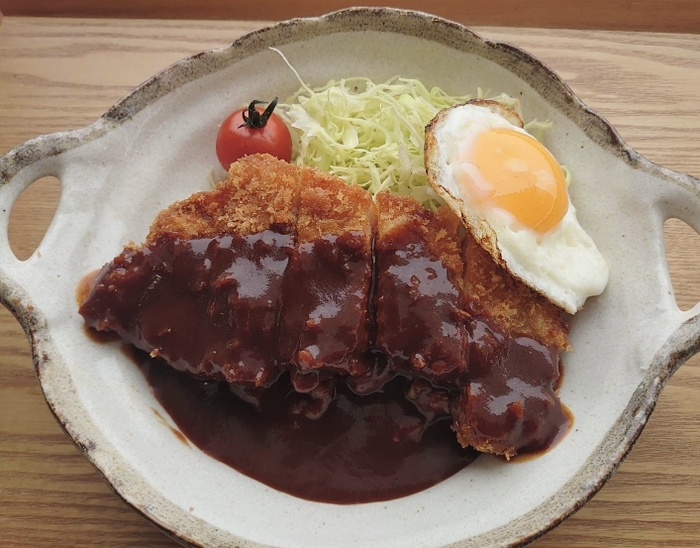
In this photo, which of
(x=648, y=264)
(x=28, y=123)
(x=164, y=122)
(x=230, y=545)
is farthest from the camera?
(x=28, y=123)

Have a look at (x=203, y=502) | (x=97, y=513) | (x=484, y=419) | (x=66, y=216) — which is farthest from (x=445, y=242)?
(x=97, y=513)

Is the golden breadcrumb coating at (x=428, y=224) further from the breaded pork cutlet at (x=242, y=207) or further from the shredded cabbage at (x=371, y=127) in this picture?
the breaded pork cutlet at (x=242, y=207)

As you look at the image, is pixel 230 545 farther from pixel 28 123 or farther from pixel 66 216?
pixel 28 123

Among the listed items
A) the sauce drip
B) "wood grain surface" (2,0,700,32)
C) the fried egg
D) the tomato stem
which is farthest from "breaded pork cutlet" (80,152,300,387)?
"wood grain surface" (2,0,700,32)

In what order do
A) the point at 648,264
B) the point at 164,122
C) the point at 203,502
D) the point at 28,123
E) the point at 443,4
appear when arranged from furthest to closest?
the point at 443,4
the point at 28,123
the point at 164,122
the point at 648,264
the point at 203,502

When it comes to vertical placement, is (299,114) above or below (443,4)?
below

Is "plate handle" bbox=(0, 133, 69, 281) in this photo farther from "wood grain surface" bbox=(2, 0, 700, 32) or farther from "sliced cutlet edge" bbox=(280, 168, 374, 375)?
"wood grain surface" bbox=(2, 0, 700, 32)

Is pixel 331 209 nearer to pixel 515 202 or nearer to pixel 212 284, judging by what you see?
pixel 212 284
